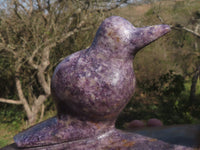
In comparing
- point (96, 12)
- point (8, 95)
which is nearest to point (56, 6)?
point (96, 12)

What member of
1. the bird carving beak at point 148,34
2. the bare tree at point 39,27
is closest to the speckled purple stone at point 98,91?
the bird carving beak at point 148,34

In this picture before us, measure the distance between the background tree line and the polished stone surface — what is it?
305cm

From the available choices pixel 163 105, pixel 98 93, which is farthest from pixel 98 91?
pixel 163 105

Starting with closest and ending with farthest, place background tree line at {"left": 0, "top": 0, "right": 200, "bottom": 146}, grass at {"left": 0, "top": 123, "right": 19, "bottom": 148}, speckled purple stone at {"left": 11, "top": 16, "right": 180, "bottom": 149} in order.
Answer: speckled purple stone at {"left": 11, "top": 16, "right": 180, "bottom": 149}
grass at {"left": 0, "top": 123, "right": 19, "bottom": 148}
background tree line at {"left": 0, "top": 0, "right": 200, "bottom": 146}

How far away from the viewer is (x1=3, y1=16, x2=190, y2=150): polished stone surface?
1.82 m

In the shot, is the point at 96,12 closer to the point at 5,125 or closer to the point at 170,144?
the point at 5,125

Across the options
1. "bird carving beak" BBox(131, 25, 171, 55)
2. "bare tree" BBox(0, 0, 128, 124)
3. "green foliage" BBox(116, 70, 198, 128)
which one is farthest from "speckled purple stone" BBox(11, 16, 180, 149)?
"green foliage" BBox(116, 70, 198, 128)

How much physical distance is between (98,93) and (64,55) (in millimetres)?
4207

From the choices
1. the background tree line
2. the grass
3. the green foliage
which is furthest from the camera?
the green foliage

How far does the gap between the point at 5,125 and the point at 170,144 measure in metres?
5.04

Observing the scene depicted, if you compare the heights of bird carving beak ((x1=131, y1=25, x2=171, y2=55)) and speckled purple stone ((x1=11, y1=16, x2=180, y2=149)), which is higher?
bird carving beak ((x1=131, y1=25, x2=171, y2=55))

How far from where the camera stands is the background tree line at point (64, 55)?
500 cm

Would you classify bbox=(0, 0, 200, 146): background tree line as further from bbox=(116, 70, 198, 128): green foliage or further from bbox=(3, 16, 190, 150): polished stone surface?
bbox=(3, 16, 190, 150): polished stone surface

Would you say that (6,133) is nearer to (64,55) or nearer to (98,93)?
(64,55)
